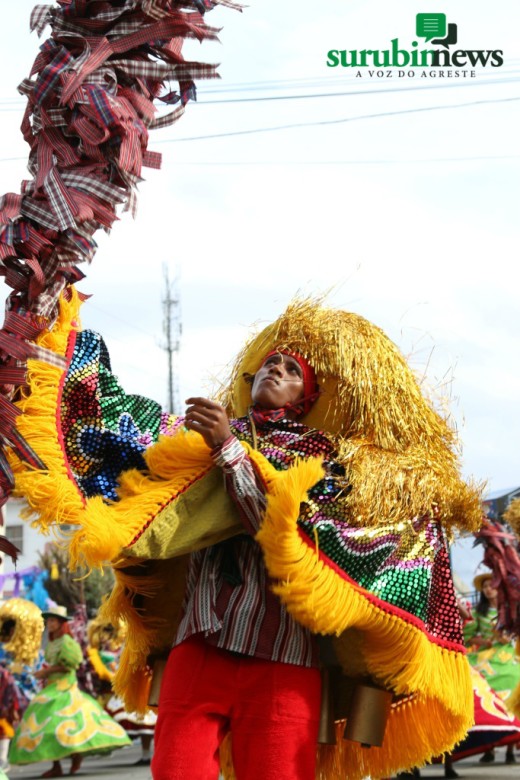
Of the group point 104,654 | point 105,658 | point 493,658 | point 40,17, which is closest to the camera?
point 40,17

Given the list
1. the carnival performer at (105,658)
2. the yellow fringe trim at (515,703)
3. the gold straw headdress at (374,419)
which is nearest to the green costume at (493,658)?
the yellow fringe trim at (515,703)

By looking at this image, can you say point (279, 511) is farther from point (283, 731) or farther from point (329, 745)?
point (329, 745)

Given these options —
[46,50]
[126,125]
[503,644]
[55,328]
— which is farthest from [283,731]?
[503,644]

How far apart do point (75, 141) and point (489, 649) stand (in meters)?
8.31

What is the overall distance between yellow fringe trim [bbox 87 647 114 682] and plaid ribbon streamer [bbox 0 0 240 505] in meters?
11.1

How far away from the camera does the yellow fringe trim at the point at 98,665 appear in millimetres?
14430

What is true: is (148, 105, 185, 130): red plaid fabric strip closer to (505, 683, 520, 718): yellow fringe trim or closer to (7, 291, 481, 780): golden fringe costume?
(7, 291, 481, 780): golden fringe costume

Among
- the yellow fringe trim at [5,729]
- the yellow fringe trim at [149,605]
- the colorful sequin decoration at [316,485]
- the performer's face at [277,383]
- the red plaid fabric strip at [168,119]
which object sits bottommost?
the yellow fringe trim at [5,729]

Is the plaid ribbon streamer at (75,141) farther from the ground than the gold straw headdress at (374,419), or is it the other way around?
the plaid ribbon streamer at (75,141)

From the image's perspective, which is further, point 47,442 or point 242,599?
point 242,599

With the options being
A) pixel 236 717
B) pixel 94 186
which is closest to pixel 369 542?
pixel 236 717

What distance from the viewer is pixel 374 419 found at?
4277 mm

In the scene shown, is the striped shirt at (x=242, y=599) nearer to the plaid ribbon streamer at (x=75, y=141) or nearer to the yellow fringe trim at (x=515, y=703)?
the plaid ribbon streamer at (x=75, y=141)

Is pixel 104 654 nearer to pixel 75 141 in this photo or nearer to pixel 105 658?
pixel 105 658
